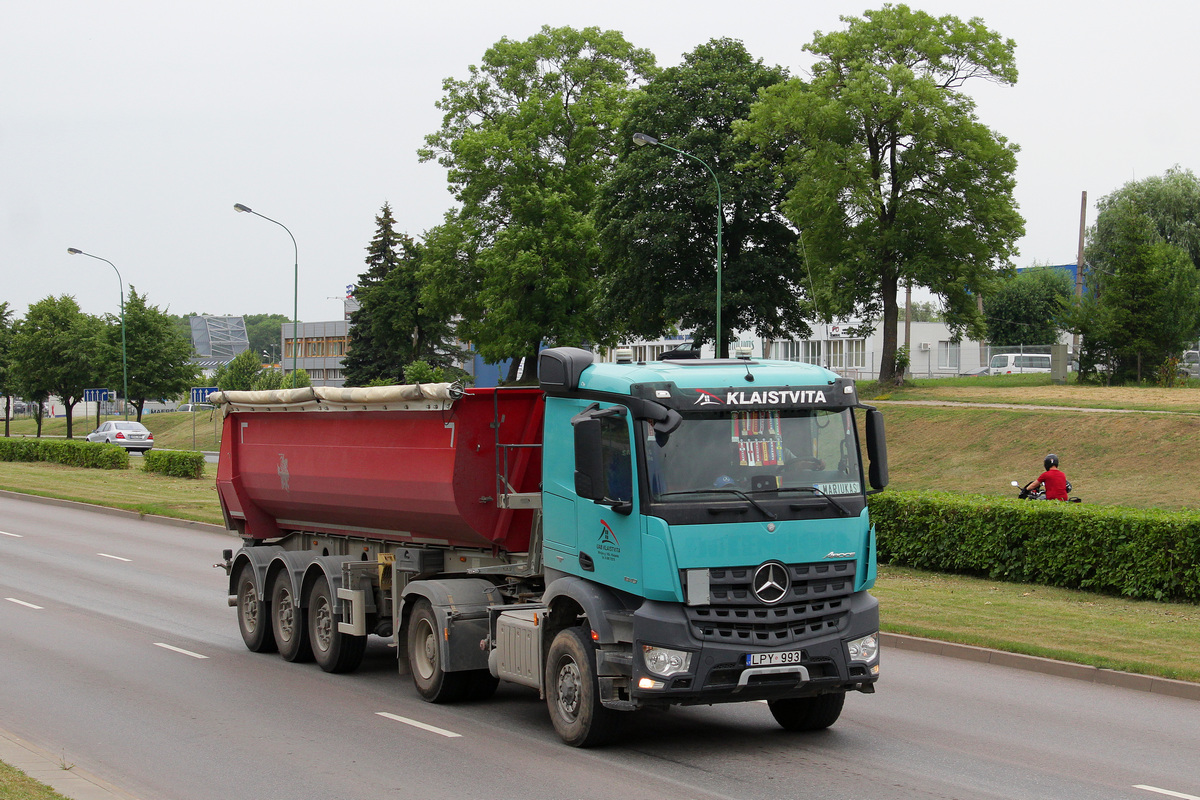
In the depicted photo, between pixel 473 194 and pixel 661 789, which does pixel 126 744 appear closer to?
pixel 661 789

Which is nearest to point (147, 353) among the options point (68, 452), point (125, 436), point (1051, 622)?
point (125, 436)

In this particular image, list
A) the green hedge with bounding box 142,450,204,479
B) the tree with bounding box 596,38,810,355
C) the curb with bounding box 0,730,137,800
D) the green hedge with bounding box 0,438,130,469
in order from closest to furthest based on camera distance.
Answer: the curb with bounding box 0,730,137,800
the green hedge with bounding box 142,450,204,479
the green hedge with bounding box 0,438,130,469
the tree with bounding box 596,38,810,355

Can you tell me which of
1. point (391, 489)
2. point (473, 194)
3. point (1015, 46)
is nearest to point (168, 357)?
point (473, 194)

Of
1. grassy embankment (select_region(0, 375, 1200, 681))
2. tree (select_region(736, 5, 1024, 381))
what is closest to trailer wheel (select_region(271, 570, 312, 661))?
grassy embankment (select_region(0, 375, 1200, 681))

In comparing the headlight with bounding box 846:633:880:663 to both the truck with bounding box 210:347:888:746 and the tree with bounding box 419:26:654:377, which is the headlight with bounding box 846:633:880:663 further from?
the tree with bounding box 419:26:654:377

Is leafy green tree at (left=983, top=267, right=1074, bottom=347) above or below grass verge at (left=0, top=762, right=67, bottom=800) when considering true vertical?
above

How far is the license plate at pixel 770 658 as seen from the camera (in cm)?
827

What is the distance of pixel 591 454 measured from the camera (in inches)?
338

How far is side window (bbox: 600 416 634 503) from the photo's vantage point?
335 inches

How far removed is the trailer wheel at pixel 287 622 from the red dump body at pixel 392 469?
0.70 m

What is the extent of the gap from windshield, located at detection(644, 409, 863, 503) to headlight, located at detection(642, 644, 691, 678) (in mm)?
1014

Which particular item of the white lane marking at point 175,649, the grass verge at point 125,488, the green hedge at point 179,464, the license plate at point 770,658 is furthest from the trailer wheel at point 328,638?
the green hedge at point 179,464

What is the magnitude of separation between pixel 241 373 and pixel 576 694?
8225 cm

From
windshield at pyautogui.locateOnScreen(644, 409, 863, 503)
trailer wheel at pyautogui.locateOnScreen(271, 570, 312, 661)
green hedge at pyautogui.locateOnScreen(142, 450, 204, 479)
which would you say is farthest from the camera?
green hedge at pyautogui.locateOnScreen(142, 450, 204, 479)
